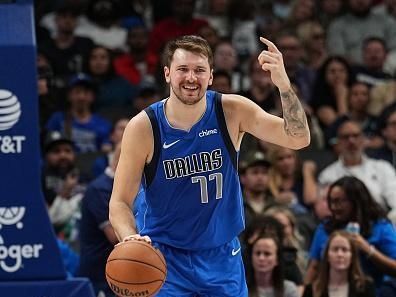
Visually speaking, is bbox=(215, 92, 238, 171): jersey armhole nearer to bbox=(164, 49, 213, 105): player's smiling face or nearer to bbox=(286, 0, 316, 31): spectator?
bbox=(164, 49, 213, 105): player's smiling face

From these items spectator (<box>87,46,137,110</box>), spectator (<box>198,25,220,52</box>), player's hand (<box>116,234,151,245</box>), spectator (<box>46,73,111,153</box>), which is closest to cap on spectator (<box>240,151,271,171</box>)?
spectator (<box>46,73,111,153</box>)

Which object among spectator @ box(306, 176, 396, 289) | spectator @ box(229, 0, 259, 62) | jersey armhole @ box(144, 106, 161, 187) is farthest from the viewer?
spectator @ box(229, 0, 259, 62)

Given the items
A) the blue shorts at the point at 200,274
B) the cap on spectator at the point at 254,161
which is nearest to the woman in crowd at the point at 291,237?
the cap on spectator at the point at 254,161

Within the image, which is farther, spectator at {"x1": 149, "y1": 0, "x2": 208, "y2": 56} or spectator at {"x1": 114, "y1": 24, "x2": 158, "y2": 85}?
spectator at {"x1": 149, "y1": 0, "x2": 208, "y2": 56}

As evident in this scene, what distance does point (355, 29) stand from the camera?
13.9 metres

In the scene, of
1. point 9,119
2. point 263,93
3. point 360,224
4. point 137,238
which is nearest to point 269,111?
point 263,93

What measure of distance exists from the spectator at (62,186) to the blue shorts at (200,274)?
12.6ft

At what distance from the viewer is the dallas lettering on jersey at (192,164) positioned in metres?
6.29

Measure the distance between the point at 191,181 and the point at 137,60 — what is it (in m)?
7.13

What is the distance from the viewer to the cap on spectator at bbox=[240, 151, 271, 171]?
10234mm

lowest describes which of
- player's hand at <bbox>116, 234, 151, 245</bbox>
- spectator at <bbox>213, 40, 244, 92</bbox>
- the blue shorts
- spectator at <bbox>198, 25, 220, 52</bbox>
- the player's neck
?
the blue shorts

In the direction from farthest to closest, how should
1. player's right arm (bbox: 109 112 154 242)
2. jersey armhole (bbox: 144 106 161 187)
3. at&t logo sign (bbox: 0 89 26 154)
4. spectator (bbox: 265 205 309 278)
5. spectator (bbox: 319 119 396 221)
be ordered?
spectator (bbox: 319 119 396 221) < spectator (bbox: 265 205 309 278) < at&t logo sign (bbox: 0 89 26 154) < jersey armhole (bbox: 144 106 161 187) < player's right arm (bbox: 109 112 154 242)

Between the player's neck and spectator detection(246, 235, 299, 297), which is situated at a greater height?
the player's neck

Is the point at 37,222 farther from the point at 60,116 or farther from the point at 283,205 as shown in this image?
the point at 60,116
